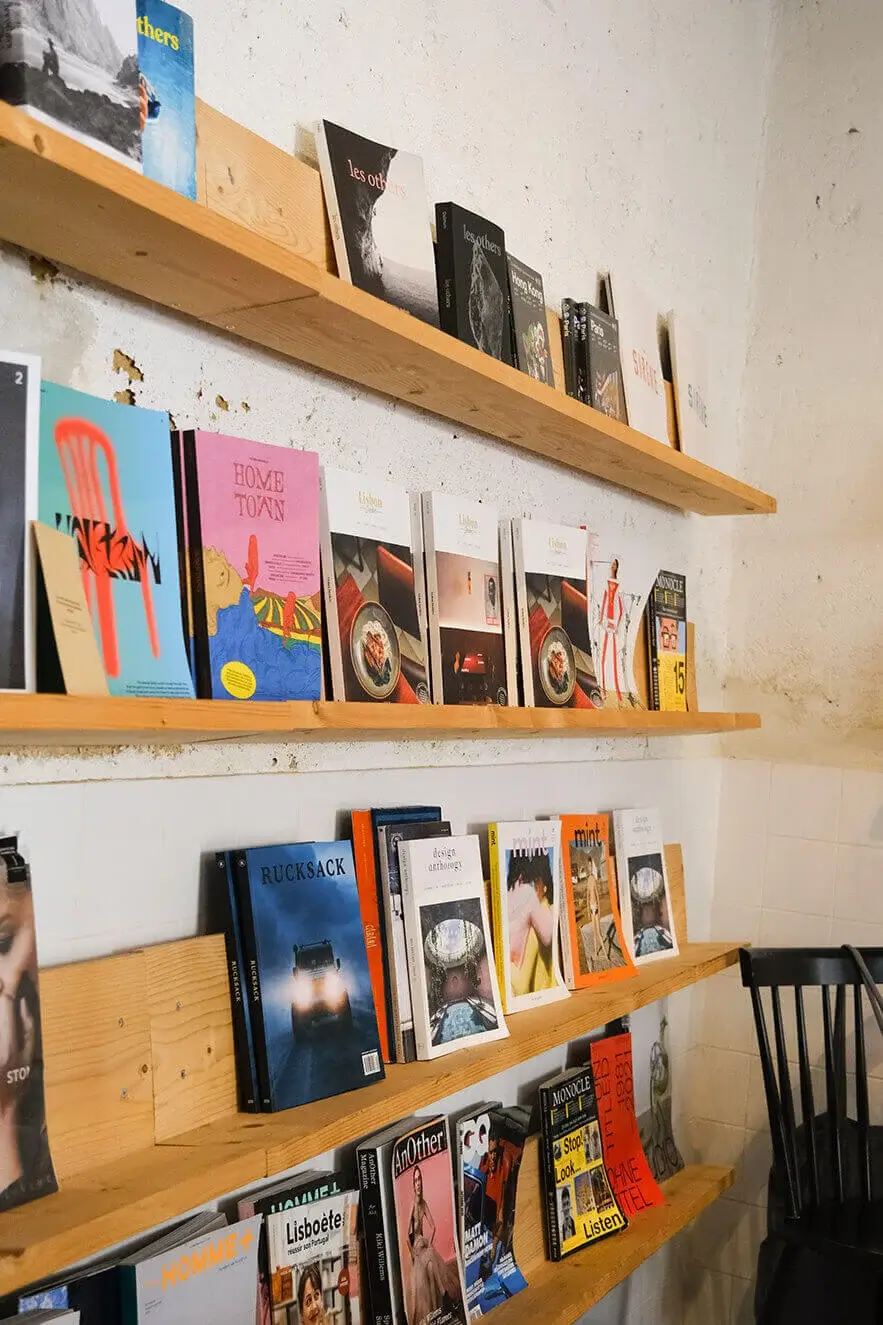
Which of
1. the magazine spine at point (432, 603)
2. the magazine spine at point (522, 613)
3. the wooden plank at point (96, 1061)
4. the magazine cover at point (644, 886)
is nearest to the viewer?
the wooden plank at point (96, 1061)

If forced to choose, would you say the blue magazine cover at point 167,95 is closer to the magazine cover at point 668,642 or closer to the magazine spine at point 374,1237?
the magazine spine at point 374,1237

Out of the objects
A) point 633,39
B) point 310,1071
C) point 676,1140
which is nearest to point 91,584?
point 310,1071

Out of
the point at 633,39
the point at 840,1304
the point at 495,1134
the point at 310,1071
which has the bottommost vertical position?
the point at 840,1304

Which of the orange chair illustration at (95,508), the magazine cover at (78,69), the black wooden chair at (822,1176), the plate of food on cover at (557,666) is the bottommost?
the black wooden chair at (822,1176)

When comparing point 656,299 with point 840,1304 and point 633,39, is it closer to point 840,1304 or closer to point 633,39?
point 633,39

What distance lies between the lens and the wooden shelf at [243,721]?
1.04 m

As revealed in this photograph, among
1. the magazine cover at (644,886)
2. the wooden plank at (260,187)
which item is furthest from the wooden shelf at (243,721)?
the wooden plank at (260,187)

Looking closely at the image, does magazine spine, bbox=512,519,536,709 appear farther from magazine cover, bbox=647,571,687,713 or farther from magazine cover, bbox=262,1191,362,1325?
magazine cover, bbox=262,1191,362,1325

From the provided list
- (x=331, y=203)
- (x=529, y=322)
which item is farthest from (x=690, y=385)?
(x=331, y=203)

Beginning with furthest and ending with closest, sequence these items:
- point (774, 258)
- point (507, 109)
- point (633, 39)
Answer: point (774, 258) → point (633, 39) → point (507, 109)

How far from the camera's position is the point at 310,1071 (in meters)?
1.51

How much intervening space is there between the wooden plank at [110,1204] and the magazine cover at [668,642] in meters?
1.49

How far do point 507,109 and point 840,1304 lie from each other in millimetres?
2249

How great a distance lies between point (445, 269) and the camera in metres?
1.87
